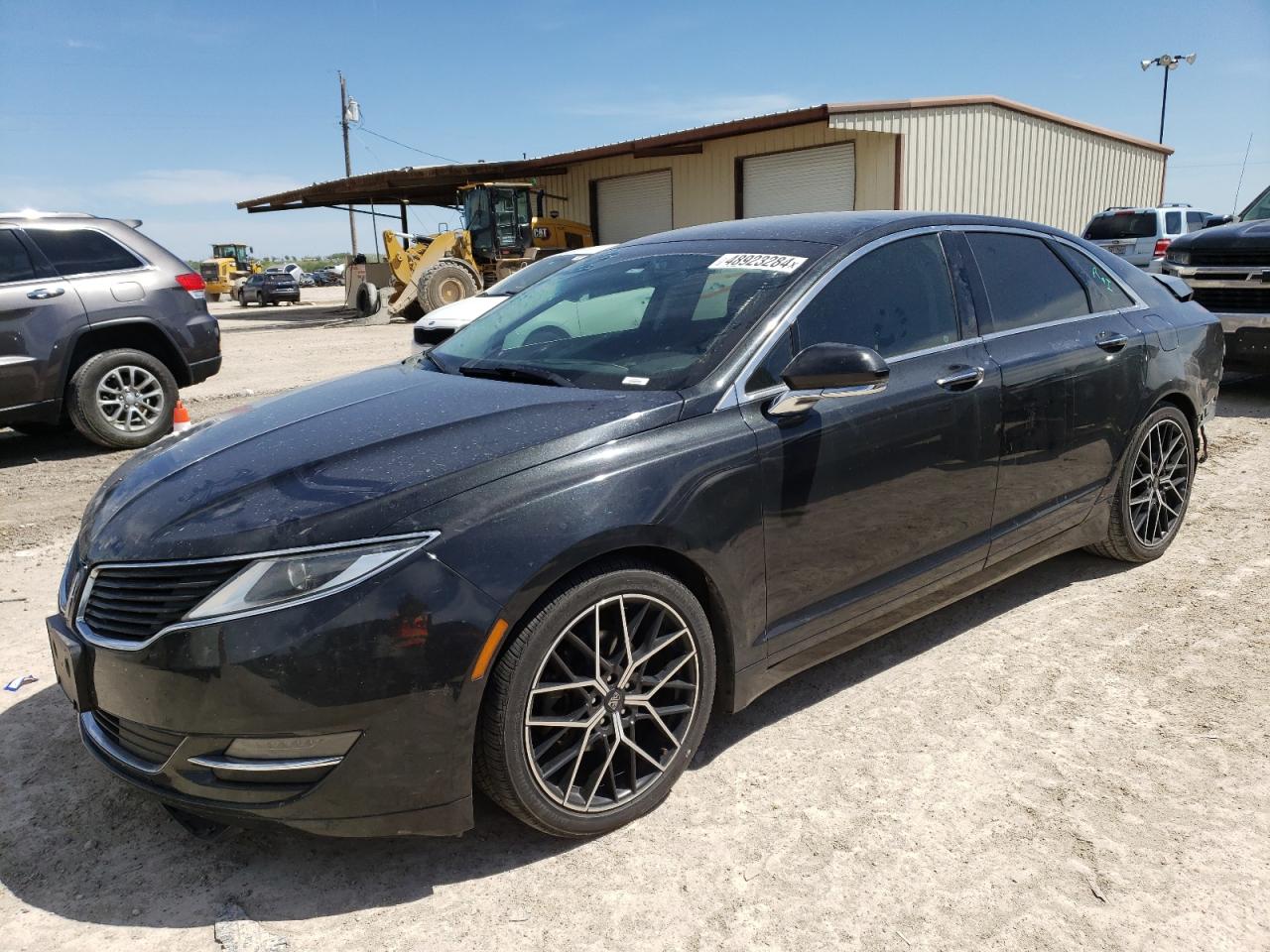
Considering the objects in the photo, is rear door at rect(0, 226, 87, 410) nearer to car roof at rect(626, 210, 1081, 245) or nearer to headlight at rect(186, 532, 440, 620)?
car roof at rect(626, 210, 1081, 245)

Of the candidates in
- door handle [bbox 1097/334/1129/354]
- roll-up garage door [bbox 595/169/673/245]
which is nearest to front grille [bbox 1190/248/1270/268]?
door handle [bbox 1097/334/1129/354]

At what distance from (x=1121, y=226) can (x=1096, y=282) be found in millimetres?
15935

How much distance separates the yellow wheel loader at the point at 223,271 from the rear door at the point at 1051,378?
144ft

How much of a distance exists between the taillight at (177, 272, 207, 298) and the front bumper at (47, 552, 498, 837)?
20.8ft

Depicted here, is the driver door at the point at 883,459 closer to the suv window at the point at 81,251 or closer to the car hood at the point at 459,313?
the car hood at the point at 459,313

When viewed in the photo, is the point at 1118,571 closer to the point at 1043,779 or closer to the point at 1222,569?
the point at 1222,569

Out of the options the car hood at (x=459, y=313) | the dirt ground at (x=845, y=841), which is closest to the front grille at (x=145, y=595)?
the dirt ground at (x=845, y=841)

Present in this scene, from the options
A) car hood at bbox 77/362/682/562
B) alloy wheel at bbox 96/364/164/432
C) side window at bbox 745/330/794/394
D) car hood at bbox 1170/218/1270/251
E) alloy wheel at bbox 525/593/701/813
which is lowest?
alloy wheel at bbox 525/593/701/813

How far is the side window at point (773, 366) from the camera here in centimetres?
292

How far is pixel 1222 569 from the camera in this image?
4.52 meters

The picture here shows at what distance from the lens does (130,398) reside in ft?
25.2

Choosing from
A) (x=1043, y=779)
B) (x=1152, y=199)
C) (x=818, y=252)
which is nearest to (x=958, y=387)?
(x=818, y=252)

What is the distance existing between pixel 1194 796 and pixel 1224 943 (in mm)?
642

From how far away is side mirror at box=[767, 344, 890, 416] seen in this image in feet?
9.14
